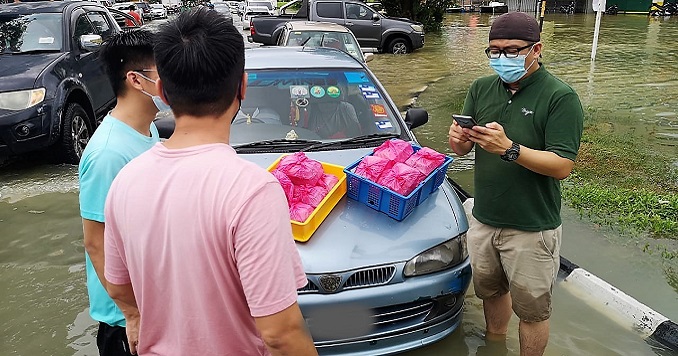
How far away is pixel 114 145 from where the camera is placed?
6.16ft

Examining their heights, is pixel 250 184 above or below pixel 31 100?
above

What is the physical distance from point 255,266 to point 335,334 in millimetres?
1657

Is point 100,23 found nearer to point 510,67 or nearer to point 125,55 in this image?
point 125,55

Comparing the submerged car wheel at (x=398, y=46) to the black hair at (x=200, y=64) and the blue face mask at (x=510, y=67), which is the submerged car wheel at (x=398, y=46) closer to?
the blue face mask at (x=510, y=67)

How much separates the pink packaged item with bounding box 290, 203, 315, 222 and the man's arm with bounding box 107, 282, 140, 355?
3.59 feet

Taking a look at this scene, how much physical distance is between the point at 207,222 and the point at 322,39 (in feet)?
29.6

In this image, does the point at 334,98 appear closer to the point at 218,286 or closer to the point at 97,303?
the point at 97,303

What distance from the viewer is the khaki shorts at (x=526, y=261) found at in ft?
A: 8.84

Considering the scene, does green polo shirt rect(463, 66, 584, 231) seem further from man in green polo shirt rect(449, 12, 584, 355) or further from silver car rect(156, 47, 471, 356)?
silver car rect(156, 47, 471, 356)

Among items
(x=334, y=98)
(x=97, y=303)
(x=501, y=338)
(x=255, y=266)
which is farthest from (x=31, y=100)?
(x=255, y=266)

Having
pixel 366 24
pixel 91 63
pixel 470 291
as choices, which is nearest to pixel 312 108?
pixel 470 291

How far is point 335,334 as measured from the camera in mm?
2766

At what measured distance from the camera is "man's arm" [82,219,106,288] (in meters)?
1.89

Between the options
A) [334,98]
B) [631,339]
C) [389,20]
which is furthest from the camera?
[389,20]
